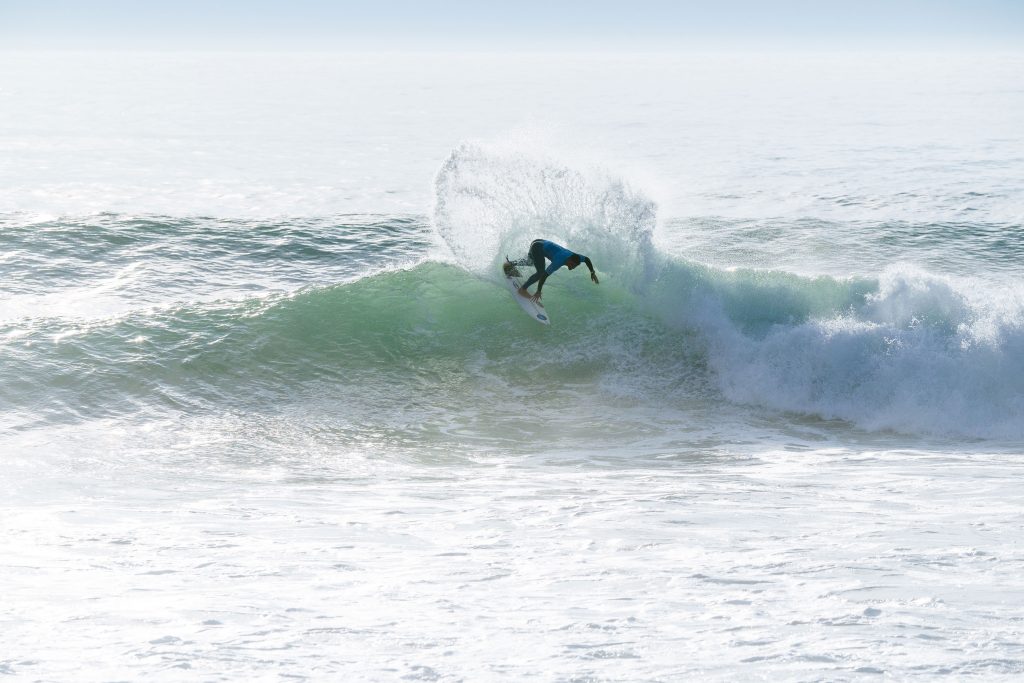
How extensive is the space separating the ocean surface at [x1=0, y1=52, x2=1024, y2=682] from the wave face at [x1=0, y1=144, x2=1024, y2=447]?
5cm

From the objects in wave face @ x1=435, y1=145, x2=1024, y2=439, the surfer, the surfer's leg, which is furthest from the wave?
the surfer's leg

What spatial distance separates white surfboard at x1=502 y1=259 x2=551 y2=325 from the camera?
14.4 meters

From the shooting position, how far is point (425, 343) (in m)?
14.3

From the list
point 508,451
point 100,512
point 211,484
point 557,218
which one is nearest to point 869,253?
point 557,218

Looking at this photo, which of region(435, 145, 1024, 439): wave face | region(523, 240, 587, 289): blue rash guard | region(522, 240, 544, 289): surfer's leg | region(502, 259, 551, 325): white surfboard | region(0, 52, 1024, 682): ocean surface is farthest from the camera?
region(502, 259, 551, 325): white surfboard

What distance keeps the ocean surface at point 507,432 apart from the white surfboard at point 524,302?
0.68 ft

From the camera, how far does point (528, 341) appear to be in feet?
46.8

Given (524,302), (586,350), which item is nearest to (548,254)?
(524,302)

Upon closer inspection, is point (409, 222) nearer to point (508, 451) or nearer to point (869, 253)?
point (869, 253)

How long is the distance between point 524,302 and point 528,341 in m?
0.67

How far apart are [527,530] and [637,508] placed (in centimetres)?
113

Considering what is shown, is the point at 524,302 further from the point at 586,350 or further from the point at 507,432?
the point at 507,432

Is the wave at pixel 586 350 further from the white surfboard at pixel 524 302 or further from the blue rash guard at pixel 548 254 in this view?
the blue rash guard at pixel 548 254

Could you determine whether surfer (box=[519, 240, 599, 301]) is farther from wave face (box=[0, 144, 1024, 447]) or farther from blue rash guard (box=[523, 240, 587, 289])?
wave face (box=[0, 144, 1024, 447])
